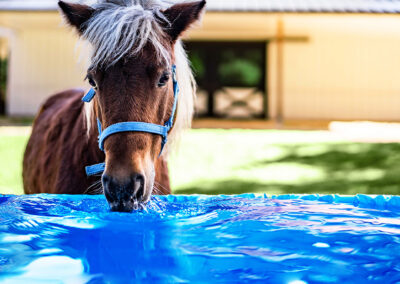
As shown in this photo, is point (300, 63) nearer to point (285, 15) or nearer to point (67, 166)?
point (285, 15)

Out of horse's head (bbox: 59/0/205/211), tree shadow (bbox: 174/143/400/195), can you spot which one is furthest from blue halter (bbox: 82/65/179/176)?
tree shadow (bbox: 174/143/400/195)

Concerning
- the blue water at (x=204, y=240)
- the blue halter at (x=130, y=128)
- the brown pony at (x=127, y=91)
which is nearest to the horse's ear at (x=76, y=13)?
the brown pony at (x=127, y=91)

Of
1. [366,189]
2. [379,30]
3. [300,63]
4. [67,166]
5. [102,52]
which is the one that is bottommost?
[366,189]

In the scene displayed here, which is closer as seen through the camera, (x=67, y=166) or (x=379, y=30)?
(x=67, y=166)

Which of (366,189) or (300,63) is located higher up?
(300,63)

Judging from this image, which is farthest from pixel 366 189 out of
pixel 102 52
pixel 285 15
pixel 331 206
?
pixel 285 15

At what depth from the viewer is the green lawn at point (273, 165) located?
5992mm

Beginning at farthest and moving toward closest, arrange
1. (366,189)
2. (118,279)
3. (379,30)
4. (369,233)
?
1. (379,30)
2. (366,189)
3. (369,233)
4. (118,279)

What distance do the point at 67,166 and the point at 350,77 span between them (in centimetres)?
1482

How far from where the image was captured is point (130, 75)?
207 centimetres

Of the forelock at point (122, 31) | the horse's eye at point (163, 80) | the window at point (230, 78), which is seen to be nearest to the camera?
the forelock at point (122, 31)

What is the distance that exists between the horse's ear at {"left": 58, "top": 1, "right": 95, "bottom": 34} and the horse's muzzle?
3.21 ft

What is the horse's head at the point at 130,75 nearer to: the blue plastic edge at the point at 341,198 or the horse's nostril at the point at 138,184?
the horse's nostril at the point at 138,184

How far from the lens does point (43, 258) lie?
73.9 inches
